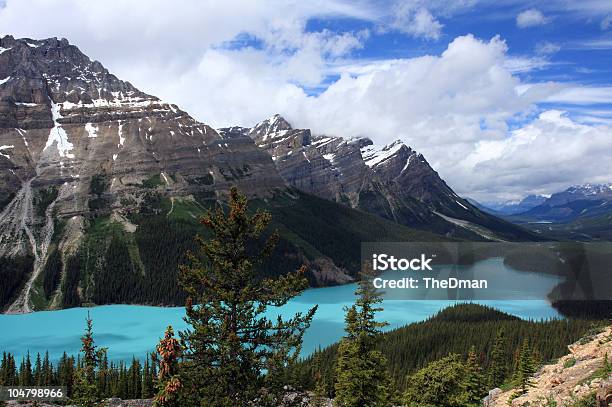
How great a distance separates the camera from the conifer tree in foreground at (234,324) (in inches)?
703

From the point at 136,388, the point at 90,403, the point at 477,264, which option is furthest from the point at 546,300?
the point at 90,403

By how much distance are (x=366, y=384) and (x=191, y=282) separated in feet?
56.9

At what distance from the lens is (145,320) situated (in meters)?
156

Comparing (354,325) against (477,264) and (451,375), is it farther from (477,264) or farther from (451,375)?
(477,264)

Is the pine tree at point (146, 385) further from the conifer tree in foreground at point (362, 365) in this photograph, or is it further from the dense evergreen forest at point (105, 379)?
the conifer tree in foreground at point (362, 365)

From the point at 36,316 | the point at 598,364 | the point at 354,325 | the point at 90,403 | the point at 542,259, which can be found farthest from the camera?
the point at 36,316

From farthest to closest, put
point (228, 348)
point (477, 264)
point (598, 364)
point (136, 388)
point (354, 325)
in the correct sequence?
point (477, 264) → point (136, 388) → point (354, 325) → point (598, 364) → point (228, 348)

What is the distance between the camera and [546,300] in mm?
158875

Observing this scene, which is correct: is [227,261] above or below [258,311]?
above

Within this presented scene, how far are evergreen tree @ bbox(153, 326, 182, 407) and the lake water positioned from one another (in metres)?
102

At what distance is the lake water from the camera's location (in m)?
123

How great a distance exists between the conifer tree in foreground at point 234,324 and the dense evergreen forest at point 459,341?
226 ft

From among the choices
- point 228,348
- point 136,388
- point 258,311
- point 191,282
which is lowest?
point 136,388

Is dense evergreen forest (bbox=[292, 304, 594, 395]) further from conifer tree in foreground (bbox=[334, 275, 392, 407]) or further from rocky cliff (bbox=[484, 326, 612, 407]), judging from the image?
rocky cliff (bbox=[484, 326, 612, 407])
